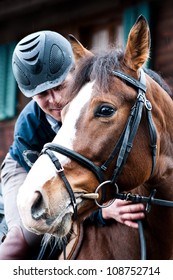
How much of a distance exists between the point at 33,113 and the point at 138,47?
106 centimetres

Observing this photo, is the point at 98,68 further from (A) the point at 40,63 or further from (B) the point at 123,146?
(A) the point at 40,63

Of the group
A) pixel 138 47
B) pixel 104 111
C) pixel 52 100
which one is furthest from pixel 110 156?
pixel 52 100

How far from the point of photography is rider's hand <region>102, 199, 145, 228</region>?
3907 mm

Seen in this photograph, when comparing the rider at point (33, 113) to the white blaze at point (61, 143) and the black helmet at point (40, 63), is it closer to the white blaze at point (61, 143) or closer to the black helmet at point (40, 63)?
the black helmet at point (40, 63)

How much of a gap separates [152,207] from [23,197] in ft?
2.72

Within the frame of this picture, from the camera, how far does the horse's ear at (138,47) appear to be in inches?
146

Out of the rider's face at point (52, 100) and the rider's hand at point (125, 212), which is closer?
the rider's hand at point (125, 212)

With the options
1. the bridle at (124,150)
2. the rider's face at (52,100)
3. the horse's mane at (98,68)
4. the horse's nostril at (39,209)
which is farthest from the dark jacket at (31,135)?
the horse's nostril at (39,209)

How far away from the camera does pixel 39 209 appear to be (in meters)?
3.37

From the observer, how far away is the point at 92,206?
140 inches

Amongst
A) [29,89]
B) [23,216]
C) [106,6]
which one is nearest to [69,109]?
[23,216]

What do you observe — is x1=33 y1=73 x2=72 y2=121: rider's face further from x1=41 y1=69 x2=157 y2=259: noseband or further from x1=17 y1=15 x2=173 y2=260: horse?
x1=41 y1=69 x2=157 y2=259: noseband

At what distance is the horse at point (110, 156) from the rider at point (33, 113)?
41 centimetres

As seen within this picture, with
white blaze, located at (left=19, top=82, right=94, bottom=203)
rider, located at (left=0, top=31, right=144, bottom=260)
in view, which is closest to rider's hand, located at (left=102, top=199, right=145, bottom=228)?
rider, located at (left=0, top=31, right=144, bottom=260)
